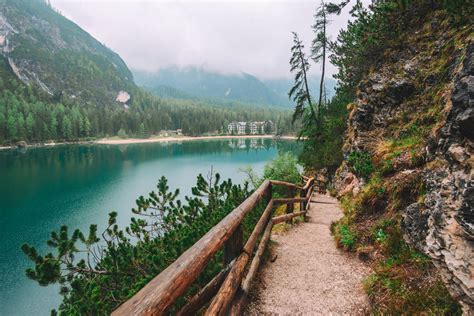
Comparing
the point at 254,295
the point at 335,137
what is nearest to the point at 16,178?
the point at 335,137

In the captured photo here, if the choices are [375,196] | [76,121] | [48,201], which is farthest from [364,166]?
[76,121]

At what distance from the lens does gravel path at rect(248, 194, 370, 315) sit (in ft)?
11.3

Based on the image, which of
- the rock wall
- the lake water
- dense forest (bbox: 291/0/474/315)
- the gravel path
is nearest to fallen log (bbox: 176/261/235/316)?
the gravel path

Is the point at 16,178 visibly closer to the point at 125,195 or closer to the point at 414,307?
the point at 125,195

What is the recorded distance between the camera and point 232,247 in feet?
10.2

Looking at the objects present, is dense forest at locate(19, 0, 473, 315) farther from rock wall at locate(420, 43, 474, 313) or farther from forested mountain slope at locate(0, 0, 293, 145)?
forested mountain slope at locate(0, 0, 293, 145)

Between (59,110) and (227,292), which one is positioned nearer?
(227,292)

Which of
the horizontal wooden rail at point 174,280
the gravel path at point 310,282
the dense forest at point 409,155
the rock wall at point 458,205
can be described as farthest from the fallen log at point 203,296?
the rock wall at point 458,205

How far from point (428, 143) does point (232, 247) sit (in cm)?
420

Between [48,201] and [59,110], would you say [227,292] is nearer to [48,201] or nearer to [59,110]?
[48,201]

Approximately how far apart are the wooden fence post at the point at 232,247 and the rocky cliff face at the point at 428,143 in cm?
210

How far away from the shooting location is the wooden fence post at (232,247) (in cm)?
308

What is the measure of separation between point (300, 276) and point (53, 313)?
4.67 metres

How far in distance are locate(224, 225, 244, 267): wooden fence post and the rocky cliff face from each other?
210cm
